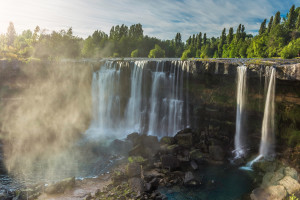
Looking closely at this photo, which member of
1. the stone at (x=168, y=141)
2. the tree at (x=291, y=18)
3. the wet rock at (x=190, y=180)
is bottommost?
the wet rock at (x=190, y=180)

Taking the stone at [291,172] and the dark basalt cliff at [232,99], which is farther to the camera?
the dark basalt cliff at [232,99]

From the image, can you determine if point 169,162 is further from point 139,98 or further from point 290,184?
point 139,98

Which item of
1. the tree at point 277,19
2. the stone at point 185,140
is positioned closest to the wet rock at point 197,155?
the stone at point 185,140

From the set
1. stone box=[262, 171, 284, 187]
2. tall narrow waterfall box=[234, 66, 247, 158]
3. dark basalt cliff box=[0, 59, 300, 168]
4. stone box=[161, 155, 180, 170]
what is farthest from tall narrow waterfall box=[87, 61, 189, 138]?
stone box=[262, 171, 284, 187]

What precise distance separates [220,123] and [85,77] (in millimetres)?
22218

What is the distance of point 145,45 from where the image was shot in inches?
3091

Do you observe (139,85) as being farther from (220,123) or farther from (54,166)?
(54,166)

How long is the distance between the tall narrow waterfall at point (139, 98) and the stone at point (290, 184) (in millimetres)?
13396

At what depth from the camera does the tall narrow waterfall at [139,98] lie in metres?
27.7

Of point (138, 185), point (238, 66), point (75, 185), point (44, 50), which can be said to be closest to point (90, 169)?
point (75, 185)

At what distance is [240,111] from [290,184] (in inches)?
371

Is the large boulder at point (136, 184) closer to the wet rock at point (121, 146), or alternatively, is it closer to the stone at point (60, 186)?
the stone at point (60, 186)

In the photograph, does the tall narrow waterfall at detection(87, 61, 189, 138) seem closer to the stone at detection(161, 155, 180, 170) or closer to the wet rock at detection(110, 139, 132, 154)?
the wet rock at detection(110, 139, 132, 154)

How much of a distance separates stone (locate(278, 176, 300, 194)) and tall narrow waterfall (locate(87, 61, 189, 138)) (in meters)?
13.4
